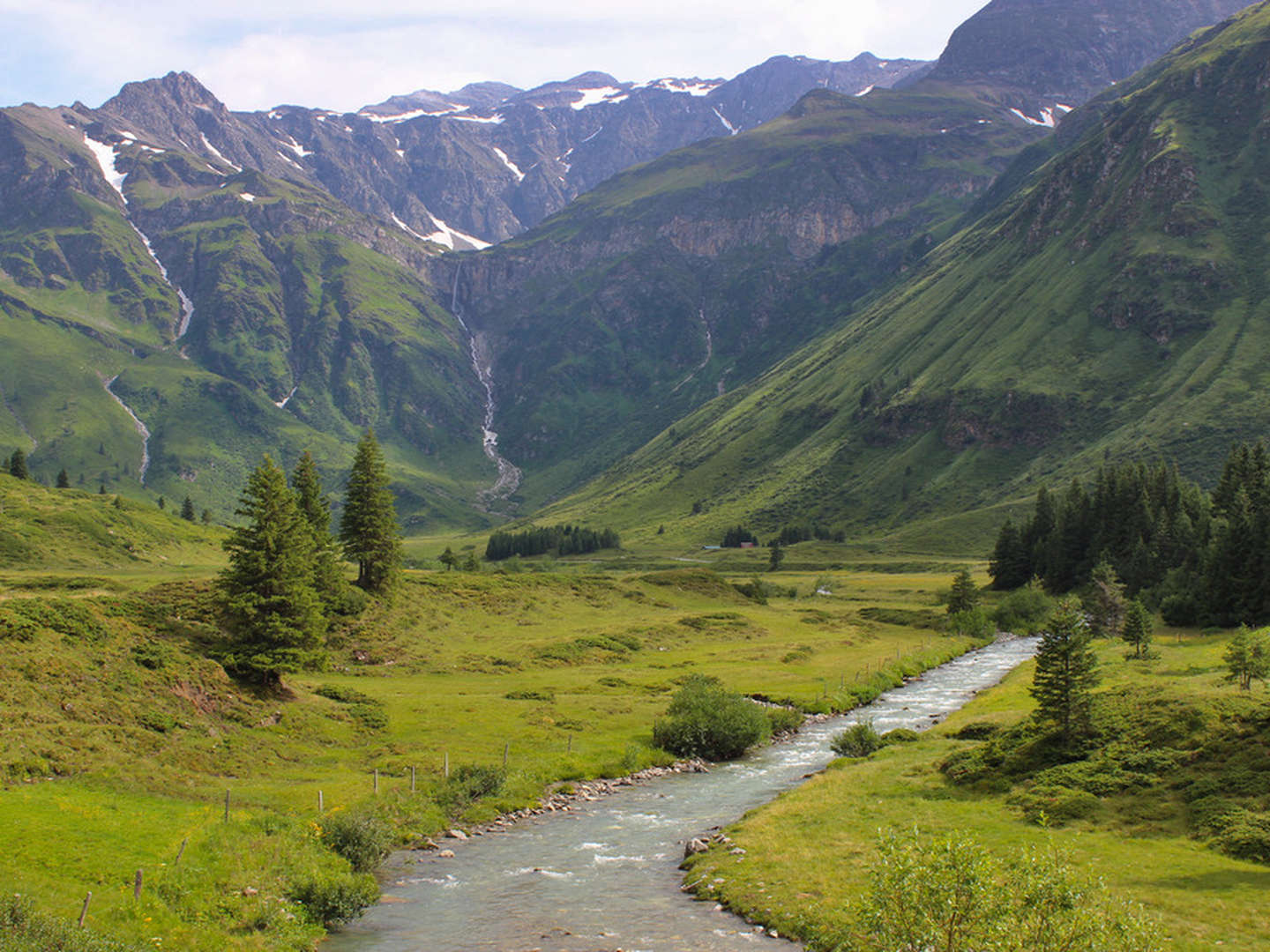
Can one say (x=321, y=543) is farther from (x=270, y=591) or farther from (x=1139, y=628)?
(x=1139, y=628)

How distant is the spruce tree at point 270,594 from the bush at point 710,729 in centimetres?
2742

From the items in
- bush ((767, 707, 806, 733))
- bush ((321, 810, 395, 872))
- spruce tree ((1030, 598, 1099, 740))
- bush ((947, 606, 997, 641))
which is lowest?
bush ((947, 606, 997, 641))

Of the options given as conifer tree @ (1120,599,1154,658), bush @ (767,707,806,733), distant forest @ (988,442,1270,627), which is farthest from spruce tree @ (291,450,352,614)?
distant forest @ (988,442,1270,627)

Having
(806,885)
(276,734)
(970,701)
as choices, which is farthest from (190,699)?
(970,701)

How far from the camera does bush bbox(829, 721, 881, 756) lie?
62125mm

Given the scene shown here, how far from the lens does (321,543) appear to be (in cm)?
9375

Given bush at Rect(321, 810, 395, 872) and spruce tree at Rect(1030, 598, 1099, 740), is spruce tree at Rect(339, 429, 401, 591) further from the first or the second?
spruce tree at Rect(1030, 598, 1099, 740)

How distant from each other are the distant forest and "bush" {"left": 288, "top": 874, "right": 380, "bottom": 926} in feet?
331

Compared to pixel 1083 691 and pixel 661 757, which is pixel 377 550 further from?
pixel 1083 691

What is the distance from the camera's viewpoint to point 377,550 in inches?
4190

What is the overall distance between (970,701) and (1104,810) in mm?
42860

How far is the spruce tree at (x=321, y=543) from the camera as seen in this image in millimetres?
88925

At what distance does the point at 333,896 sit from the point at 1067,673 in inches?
1502

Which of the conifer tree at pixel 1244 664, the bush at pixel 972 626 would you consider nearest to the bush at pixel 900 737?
the conifer tree at pixel 1244 664
